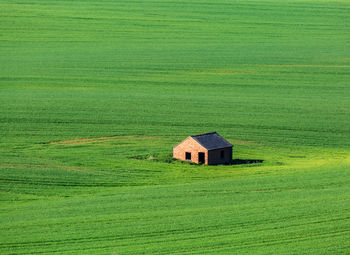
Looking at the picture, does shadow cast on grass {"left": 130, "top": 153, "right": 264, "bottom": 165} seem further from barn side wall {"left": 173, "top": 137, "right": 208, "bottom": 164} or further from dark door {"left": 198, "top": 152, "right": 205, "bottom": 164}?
dark door {"left": 198, "top": 152, "right": 205, "bottom": 164}

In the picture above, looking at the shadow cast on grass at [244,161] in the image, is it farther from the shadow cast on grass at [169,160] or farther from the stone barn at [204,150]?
the stone barn at [204,150]

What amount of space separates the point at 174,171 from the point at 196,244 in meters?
13.4

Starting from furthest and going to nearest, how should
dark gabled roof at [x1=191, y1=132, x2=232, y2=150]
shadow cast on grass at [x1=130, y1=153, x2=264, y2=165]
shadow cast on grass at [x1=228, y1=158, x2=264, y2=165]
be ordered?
dark gabled roof at [x1=191, y1=132, x2=232, y2=150]
shadow cast on grass at [x1=130, y1=153, x2=264, y2=165]
shadow cast on grass at [x1=228, y1=158, x2=264, y2=165]

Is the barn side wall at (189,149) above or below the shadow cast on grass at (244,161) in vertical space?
above

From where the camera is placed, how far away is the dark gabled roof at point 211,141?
44534 millimetres

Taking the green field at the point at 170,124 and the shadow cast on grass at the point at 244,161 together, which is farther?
the shadow cast on grass at the point at 244,161

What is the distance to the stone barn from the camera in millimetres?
44438

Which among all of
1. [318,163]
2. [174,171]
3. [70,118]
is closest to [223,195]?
[174,171]

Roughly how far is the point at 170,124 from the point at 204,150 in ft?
28.6

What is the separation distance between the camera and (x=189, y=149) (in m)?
44.8

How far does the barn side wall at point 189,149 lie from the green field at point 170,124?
817 millimetres

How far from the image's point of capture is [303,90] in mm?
63281

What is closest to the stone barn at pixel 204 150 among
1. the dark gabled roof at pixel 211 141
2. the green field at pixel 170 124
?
the dark gabled roof at pixel 211 141

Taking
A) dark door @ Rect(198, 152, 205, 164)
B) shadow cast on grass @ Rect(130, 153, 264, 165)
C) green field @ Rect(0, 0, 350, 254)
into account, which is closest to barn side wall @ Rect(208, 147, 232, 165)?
shadow cast on grass @ Rect(130, 153, 264, 165)
